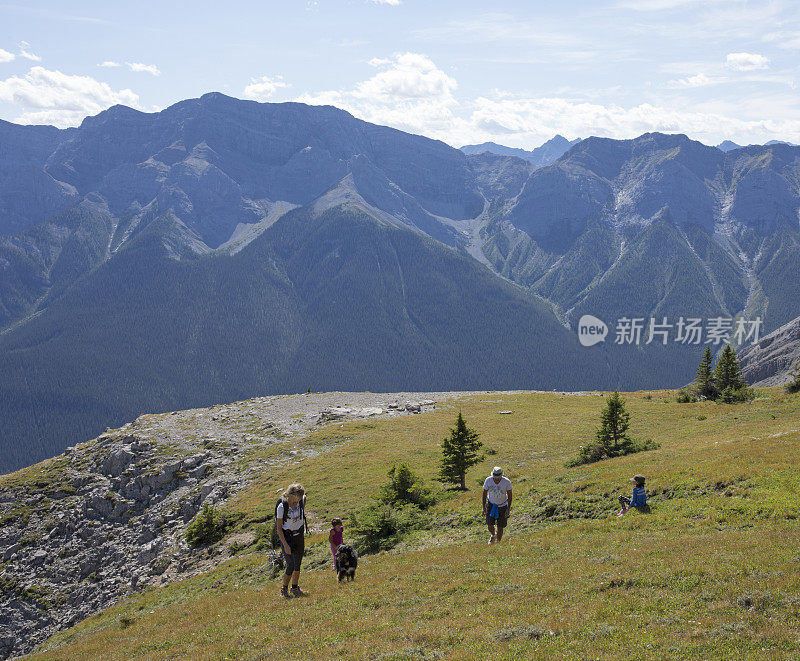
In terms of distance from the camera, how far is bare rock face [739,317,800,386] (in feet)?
524

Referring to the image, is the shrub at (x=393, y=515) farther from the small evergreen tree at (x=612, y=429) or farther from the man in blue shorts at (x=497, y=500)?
the small evergreen tree at (x=612, y=429)

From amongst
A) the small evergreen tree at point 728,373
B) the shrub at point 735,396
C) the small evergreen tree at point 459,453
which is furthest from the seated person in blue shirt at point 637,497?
the small evergreen tree at point 728,373

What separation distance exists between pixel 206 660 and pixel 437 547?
12.2 metres

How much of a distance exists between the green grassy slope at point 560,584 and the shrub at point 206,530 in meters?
5.84

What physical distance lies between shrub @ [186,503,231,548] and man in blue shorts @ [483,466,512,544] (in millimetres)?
24098

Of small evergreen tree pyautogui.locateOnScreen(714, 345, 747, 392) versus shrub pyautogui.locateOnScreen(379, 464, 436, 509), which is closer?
shrub pyautogui.locateOnScreen(379, 464, 436, 509)

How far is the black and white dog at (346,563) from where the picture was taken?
19198 mm

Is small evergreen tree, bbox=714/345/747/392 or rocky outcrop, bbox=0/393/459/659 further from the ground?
small evergreen tree, bbox=714/345/747/392

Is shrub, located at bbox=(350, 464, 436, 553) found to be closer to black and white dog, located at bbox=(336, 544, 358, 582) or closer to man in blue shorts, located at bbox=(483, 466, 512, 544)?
black and white dog, located at bbox=(336, 544, 358, 582)

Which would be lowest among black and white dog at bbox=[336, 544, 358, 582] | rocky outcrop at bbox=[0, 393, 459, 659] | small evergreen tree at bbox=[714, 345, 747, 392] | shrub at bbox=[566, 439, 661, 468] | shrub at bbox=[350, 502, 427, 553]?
rocky outcrop at bbox=[0, 393, 459, 659]

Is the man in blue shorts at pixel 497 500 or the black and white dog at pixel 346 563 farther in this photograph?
the man in blue shorts at pixel 497 500

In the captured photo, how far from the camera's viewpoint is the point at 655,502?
2181 cm

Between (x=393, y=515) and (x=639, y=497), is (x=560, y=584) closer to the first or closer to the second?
(x=639, y=497)

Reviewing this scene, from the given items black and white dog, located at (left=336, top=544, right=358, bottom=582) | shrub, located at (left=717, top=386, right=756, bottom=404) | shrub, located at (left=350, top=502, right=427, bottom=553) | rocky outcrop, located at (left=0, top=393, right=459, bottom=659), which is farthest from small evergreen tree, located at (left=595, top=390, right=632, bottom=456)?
rocky outcrop, located at (left=0, top=393, right=459, bottom=659)
